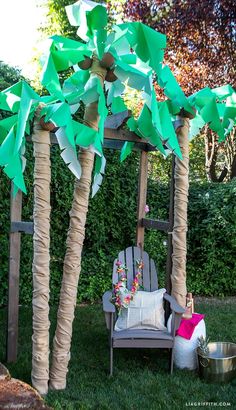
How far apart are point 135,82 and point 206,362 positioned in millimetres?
2143

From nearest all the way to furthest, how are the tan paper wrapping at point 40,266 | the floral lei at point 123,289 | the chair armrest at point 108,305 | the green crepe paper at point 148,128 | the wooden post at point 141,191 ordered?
1. the tan paper wrapping at point 40,266
2. the green crepe paper at point 148,128
3. the chair armrest at point 108,305
4. the floral lei at point 123,289
5. the wooden post at point 141,191

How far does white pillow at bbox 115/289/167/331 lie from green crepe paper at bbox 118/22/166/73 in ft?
6.62

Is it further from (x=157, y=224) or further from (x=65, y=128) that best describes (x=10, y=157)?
(x=157, y=224)

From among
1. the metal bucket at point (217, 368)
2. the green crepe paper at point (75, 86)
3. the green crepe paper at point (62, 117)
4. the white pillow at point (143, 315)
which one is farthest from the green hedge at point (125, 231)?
the metal bucket at point (217, 368)

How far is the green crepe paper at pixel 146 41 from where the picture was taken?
2.74m

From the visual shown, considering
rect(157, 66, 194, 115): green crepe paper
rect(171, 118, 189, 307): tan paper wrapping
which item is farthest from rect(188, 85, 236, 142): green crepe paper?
rect(171, 118, 189, 307): tan paper wrapping

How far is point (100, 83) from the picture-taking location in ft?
9.77

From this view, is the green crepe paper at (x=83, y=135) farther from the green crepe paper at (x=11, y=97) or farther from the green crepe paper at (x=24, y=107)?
the green crepe paper at (x=11, y=97)

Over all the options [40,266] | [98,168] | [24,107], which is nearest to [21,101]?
[24,107]

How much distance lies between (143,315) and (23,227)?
1.24m

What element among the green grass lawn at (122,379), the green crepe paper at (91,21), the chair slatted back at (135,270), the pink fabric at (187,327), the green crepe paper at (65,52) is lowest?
the green grass lawn at (122,379)

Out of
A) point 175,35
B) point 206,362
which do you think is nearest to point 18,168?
point 206,362

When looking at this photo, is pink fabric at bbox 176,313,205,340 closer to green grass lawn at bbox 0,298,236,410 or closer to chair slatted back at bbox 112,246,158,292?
green grass lawn at bbox 0,298,236,410

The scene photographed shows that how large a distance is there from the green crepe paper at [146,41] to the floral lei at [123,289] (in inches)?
77.5
